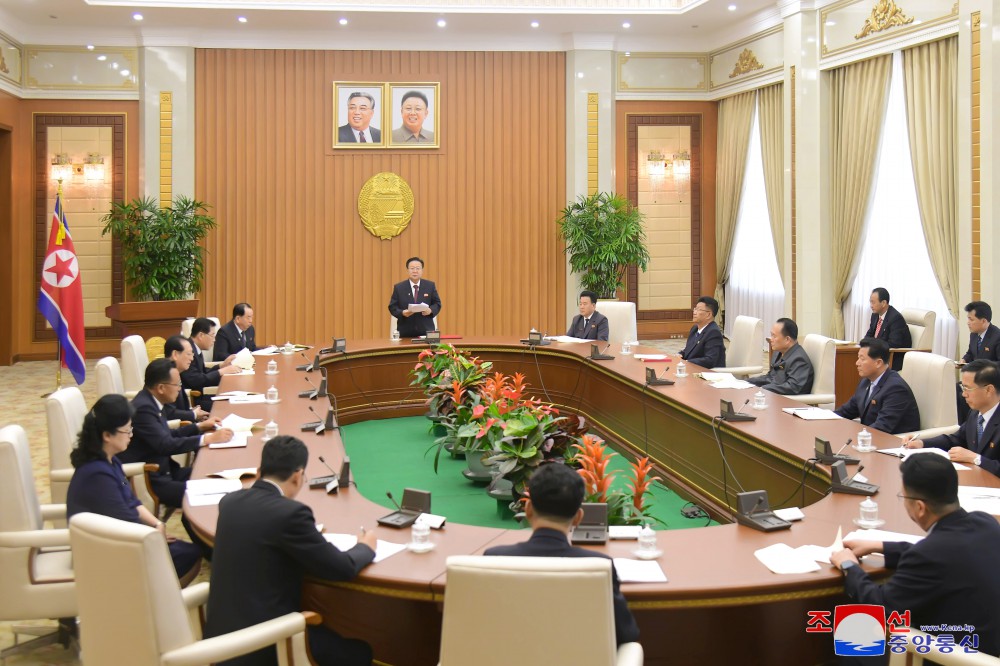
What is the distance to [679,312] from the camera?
1236 cm

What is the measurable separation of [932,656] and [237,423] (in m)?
3.51

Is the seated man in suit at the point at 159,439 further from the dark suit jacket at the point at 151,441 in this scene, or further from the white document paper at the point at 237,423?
the white document paper at the point at 237,423

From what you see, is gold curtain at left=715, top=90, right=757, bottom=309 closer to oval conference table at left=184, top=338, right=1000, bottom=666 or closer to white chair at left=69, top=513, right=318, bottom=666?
oval conference table at left=184, top=338, right=1000, bottom=666

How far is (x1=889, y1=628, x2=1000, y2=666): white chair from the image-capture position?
2365 mm

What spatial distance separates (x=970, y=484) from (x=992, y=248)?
14.3 ft

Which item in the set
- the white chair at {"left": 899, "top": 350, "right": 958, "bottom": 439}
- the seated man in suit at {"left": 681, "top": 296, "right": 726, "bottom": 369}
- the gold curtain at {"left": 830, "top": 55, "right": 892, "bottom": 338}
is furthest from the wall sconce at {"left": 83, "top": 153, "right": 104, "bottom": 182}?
the white chair at {"left": 899, "top": 350, "right": 958, "bottom": 439}

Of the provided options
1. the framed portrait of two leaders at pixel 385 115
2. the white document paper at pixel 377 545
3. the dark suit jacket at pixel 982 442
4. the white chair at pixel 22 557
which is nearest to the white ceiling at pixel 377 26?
the framed portrait of two leaders at pixel 385 115

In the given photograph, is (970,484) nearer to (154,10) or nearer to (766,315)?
(766,315)

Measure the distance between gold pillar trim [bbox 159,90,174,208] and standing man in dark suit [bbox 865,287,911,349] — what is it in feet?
25.3

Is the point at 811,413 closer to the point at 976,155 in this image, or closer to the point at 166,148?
the point at 976,155

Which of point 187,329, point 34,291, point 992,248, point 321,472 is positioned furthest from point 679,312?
point 321,472

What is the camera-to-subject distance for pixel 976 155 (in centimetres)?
747

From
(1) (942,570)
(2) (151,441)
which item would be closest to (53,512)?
(2) (151,441)

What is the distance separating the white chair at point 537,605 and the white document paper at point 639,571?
0.51m
